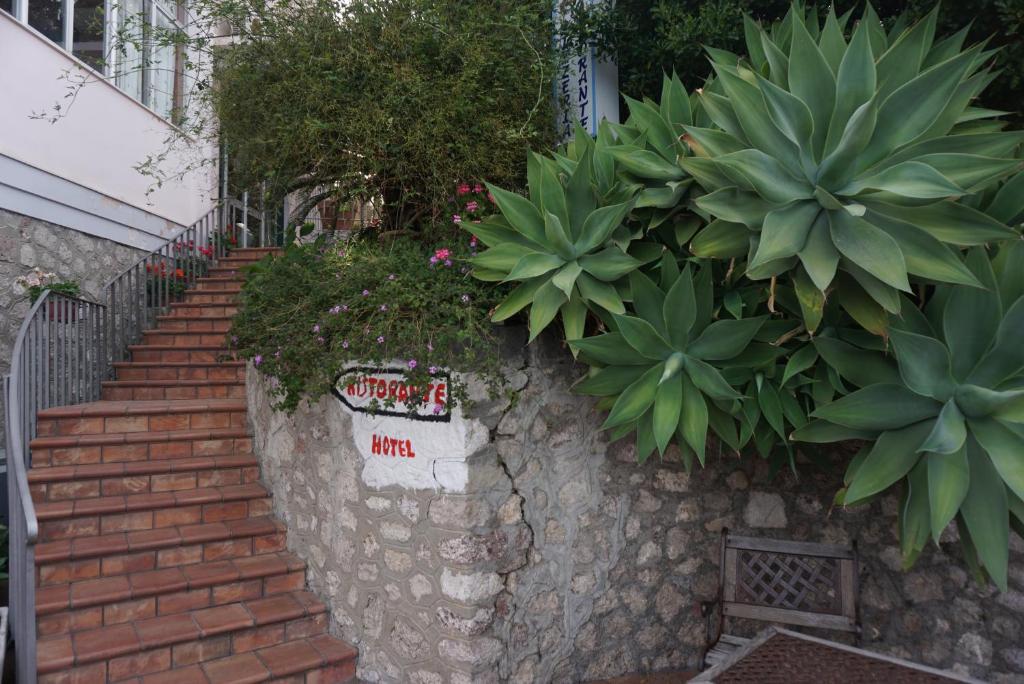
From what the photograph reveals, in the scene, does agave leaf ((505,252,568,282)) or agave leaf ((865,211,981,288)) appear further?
agave leaf ((505,252,568,282))

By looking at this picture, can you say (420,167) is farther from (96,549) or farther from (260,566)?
(96,549)

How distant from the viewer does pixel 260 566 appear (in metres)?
3.84

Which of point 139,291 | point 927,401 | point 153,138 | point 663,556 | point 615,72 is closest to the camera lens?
point 927,401

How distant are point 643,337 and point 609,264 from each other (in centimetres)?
32

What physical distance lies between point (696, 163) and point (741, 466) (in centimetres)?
182

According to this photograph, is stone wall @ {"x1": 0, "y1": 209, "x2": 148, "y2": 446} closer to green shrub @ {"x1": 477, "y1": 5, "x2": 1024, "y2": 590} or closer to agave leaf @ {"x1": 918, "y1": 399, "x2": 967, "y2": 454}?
green shrub @ {"x1": 477, "y1": 5, "x2": 1024, "y2": 590}

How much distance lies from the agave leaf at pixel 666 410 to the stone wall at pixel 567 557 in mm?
787


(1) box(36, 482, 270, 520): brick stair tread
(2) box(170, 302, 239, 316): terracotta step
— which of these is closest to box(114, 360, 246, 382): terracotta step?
(2) box(170, 302, 239, 316): terracotta step

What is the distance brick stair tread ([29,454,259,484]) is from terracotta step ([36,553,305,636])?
0.71 metres

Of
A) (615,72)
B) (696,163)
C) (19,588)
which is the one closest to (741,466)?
(696,163)

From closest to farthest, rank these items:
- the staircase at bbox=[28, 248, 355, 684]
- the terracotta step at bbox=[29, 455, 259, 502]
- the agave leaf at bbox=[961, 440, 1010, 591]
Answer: the agave leaf at bbox=[961, 440, 1010, 591], the staircase at bbox=[28, 248, 355, 684], the terracotta step at bbox=[29, 455, 259, 502]

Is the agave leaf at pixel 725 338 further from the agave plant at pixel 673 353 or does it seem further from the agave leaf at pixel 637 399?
the agave leaf at pixel 637 399

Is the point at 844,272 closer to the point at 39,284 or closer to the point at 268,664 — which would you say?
the point at 268,664

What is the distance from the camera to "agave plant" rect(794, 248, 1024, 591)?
2.06m
